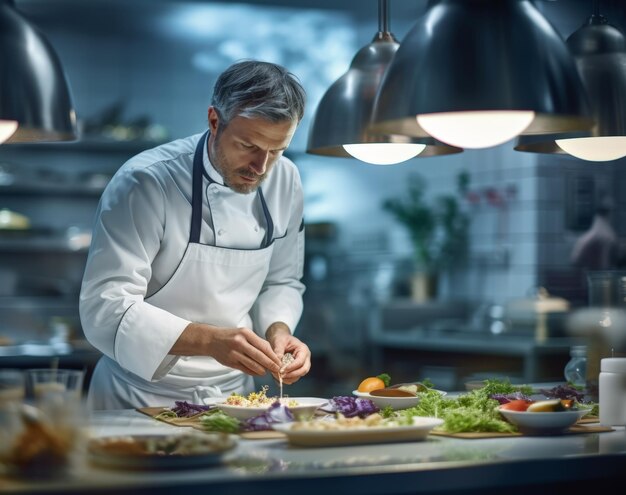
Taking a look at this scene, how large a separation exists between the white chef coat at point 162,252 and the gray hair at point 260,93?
0.95ft

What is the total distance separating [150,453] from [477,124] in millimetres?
921

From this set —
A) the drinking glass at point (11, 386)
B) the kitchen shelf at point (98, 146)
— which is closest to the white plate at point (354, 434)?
the drinking glass at point (11, 386)

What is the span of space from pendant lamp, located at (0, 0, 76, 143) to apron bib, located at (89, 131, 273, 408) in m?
0.78

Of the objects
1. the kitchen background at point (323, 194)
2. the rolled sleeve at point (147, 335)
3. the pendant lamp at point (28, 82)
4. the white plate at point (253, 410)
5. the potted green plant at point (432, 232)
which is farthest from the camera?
the potted green plant at point (432, 232)

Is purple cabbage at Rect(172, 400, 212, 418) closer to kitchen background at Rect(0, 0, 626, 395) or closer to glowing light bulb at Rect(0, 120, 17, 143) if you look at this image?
glowing light bulb at Rect(0, 120, 17, 143)

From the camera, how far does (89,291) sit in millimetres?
2650

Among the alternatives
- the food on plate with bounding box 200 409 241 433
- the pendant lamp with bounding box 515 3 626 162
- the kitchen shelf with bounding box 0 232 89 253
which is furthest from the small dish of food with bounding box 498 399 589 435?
the kitchen shelf with bounding box 0 232 89 253

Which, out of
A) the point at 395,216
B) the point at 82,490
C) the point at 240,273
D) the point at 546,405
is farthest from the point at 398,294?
the point at 82,490

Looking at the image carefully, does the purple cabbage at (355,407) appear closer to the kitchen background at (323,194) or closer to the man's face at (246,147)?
the man's face at (246,147)

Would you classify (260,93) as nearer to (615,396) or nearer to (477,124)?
(477,124)

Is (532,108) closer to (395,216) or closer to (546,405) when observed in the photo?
(546,405)

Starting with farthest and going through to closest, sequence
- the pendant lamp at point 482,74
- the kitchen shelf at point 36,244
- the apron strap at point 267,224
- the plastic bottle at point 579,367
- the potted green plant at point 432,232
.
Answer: the potted green plant at point 432,232, the kitchen shelf at point 36,244, the apron strap at point 267,224, the plastic bottle at point 579,367, the pendant lamp at point 482,74

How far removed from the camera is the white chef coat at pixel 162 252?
259cm

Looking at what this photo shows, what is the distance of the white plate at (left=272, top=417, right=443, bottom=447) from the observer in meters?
1.90
